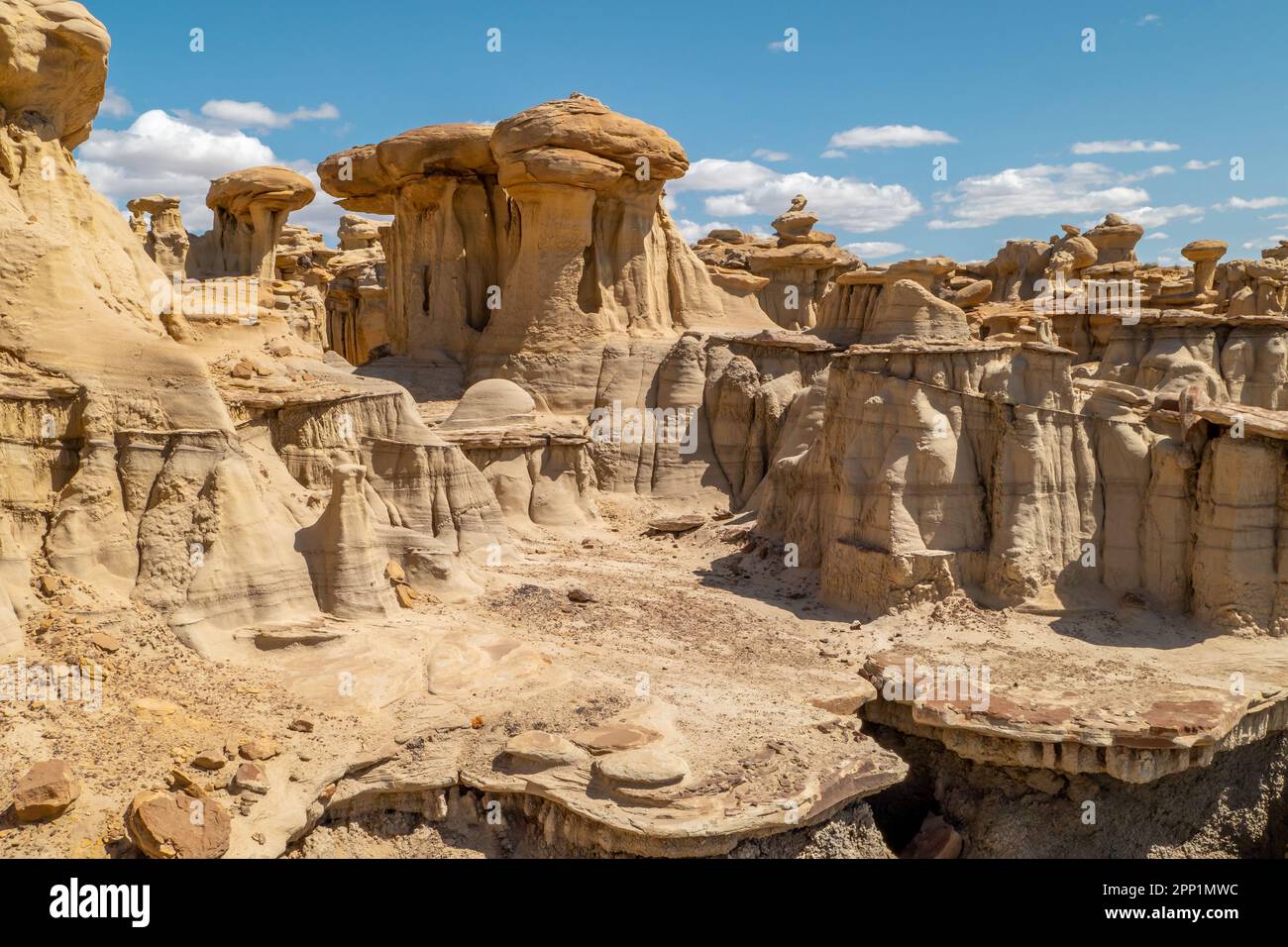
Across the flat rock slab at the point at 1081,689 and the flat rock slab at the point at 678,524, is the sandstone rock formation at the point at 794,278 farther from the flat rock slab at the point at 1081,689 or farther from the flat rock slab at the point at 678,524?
the flat rock slab at the point at 1081,689

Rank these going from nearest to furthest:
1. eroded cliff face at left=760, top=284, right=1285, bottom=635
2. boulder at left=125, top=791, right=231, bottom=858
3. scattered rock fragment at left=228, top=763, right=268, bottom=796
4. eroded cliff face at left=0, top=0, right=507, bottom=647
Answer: boulder at left=125, top=791, right=231, bottom=858 → scattered rock fragment at left=228, top=763, right=268, bottom=796 → eroded cliff face at left=0, top=0, right=507, bottom=647 → eroded cliff face at left=760, top=284, right=1285, bottom=635

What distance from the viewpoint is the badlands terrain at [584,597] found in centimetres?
908

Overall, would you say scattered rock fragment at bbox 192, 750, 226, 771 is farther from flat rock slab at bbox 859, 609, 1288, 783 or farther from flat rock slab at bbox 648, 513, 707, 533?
flat rock slab at bbox 648, 513, 707, 533

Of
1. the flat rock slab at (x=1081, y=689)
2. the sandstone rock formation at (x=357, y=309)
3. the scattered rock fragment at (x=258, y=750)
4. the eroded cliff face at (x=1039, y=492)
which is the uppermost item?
the sandstone rock formation at (x=357, y=309)

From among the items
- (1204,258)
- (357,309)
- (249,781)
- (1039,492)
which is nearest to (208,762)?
(249,781)

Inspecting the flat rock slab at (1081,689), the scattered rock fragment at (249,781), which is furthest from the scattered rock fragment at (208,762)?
the flat rock slab at (1081,689)

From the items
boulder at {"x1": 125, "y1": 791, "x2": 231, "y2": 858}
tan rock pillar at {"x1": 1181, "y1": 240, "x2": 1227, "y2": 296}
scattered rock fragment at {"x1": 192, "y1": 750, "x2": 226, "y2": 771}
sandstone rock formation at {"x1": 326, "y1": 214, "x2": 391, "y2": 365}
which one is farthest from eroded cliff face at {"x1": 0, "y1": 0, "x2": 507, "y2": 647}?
tan rock pillar at {"x1": 1181, "y1": 240, "x2": 1227, "y2": 296}

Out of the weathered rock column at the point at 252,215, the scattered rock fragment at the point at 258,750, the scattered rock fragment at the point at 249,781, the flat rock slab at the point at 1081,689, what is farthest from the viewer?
the weathered rock column at the point at 252,215

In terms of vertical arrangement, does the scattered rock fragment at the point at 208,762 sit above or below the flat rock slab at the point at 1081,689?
above

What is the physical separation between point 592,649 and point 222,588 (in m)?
4.09

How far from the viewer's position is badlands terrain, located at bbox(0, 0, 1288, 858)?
29.8 feet

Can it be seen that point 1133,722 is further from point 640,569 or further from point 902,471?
point 640,569

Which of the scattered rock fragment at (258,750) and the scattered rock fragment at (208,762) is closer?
the scattered rock fragment at (208,762)

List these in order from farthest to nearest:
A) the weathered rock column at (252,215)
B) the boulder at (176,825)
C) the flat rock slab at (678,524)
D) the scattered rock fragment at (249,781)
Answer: the weathered rock column at (252,215) < the flat rock slab at (678,524) < the scattered rock fragment at (249,781) < the boulder at (176,825)
